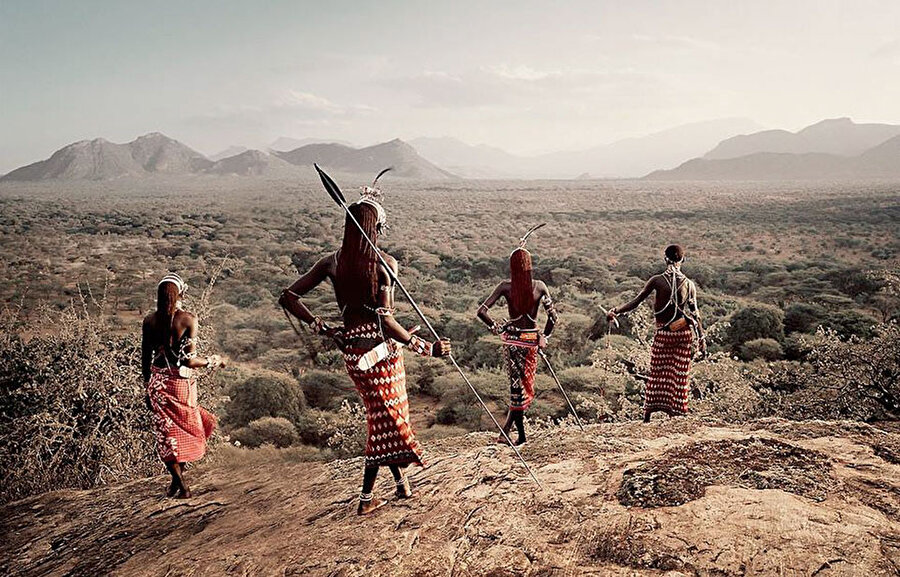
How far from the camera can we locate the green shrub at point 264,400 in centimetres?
974

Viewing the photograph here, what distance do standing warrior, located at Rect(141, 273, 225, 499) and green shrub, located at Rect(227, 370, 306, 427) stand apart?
5.06 m

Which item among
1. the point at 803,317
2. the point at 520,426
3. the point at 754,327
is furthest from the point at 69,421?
the point at 803,317

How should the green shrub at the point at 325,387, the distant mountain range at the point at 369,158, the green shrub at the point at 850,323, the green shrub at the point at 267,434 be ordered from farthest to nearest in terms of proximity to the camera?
the distant mountain range at the point at 369,158
the green shrub at the point at 850,323
the green shrub at the point at 325,387
the green shrub at the point at 267,434

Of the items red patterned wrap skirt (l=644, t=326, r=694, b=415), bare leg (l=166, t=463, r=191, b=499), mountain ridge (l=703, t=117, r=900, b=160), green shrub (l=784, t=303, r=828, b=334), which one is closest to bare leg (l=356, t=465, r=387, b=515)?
bare leg (l=166, t=463, r=191, b=499)

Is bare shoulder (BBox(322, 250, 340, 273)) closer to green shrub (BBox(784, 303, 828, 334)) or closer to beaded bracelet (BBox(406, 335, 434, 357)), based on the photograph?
beaded bracelet (BBox(406, 335, 434, 357))

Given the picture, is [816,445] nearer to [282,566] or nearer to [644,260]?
[282,566]

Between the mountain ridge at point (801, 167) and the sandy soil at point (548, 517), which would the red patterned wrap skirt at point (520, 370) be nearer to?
the sandy soil at point (548, 517)

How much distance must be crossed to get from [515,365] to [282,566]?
315 centimetres

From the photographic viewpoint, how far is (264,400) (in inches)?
392

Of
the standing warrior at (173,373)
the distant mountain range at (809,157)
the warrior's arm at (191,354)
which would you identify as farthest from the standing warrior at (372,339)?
the distant mountain range at (809,157)

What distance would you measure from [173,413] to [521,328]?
3.48 m

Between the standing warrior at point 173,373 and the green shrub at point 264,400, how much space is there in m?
5.06

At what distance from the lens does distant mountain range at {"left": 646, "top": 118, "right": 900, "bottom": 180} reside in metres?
120

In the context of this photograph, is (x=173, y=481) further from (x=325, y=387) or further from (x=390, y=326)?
(x=325, y=387)
